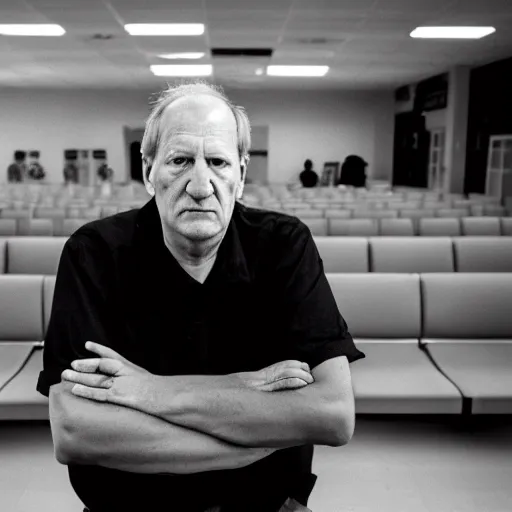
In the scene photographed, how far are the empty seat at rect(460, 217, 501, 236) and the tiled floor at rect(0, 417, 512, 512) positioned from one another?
2740 millimetres

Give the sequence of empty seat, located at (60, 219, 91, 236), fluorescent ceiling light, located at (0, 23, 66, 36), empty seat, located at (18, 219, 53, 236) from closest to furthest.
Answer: empty seat, located at (60, 219, 91, 236), empty seat, located at (18, 219, 53, 236), fluorescent ceiling light, located at (0, 23, 66, 36)

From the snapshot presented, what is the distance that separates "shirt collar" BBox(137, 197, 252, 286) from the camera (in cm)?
125

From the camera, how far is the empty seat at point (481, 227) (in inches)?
203

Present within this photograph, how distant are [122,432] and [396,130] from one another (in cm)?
1739

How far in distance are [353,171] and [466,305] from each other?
32.1ft

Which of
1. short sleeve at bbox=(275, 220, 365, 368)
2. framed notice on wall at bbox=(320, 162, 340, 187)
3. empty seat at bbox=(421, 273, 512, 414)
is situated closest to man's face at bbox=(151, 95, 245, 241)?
short sleeve at bbox=(275, 220, 365, 368)

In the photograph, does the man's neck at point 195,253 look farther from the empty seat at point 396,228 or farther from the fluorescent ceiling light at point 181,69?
the fluorescent ceiling light at point 181,69

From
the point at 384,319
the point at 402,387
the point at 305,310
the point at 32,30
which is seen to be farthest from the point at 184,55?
the point at 305,310

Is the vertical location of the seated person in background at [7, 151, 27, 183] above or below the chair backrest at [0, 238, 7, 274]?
above

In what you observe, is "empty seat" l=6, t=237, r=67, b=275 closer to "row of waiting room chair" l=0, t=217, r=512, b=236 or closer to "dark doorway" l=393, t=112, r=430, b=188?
"row of waiting room chair" l=0, t=217, r=512, b=236

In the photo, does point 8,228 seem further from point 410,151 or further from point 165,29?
point 410,151

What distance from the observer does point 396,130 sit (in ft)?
57.2

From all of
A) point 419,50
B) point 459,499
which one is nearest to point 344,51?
point 419,50

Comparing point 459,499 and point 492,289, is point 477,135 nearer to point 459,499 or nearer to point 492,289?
point 492,289
